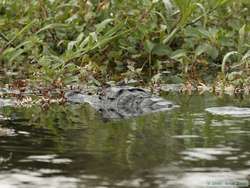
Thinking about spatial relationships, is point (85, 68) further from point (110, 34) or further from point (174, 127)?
point (174, 127)

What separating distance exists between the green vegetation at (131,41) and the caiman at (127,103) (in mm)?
769

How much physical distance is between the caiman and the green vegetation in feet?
2.52

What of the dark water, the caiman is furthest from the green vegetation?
the dark water

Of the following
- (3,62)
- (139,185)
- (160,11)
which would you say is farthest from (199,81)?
(139,185)

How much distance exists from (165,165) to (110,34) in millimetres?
2700

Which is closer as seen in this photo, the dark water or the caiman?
the dark water

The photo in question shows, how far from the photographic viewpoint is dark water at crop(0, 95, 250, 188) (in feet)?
5.86

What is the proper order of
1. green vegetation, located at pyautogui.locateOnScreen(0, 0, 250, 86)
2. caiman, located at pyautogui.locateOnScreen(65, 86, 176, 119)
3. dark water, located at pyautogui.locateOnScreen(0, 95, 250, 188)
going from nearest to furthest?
dark water, located at pyautogui.locateOnScreen(0, 95, 250, 188)
caiman, located at pyautogui.locateOnScreen(65, 86, 176, 119)
green vegetation, located at pyautogui.locateOnScreen(0, 0, 250, 86)

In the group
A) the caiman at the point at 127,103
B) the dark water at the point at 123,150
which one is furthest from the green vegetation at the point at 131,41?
the dark water at the point at 123,150

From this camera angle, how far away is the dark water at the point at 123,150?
1.79 m

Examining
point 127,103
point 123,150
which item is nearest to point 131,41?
point 127,103

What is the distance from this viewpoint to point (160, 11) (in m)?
5.18

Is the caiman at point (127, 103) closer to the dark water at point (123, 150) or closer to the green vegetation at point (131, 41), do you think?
the dark water at point (123, 150)

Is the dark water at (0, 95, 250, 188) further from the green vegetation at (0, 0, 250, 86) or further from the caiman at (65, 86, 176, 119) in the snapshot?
the green vegetation at (0, 0, 250, 86)
